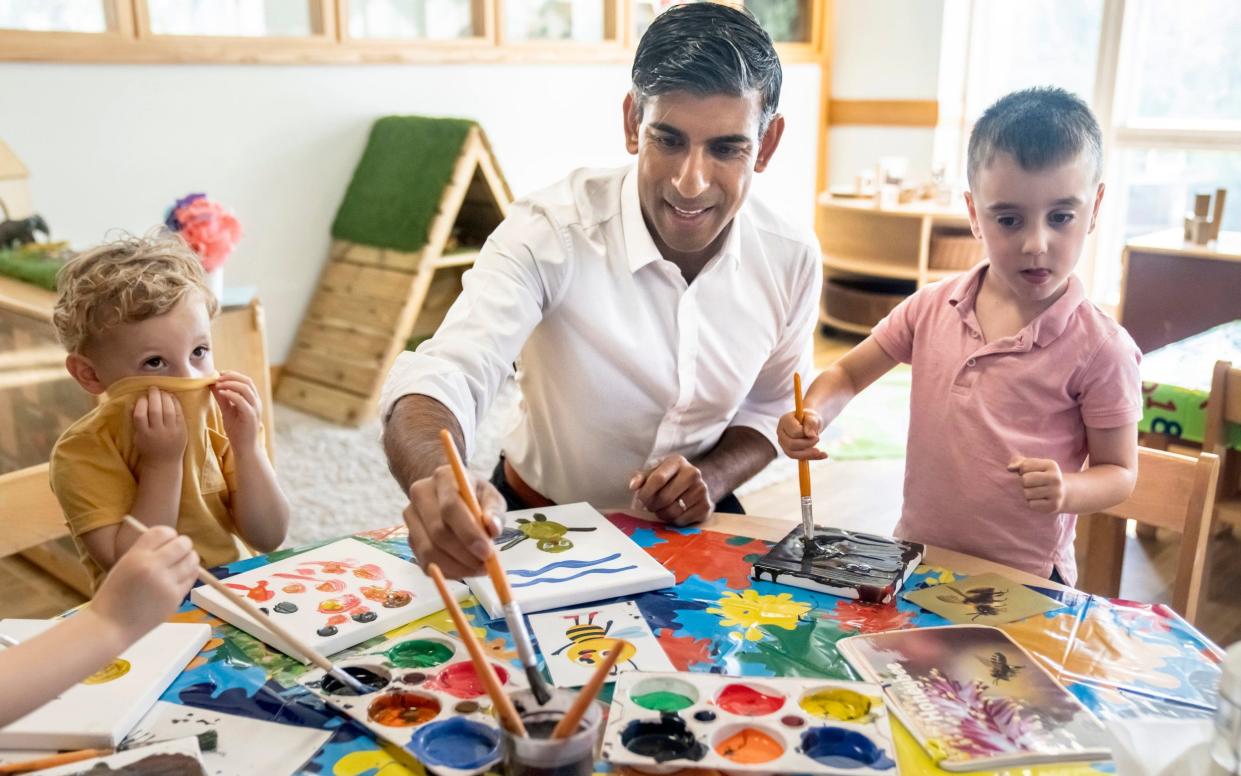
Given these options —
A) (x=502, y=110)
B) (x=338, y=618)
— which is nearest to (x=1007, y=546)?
(x=338, y=618)

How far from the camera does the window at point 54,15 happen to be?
3.13 m

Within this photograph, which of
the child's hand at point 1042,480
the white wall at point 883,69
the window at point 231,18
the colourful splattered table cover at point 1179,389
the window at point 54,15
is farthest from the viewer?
the white wall at point 883,69

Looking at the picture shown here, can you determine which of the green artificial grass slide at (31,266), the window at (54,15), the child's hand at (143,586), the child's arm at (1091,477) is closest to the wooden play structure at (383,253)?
the window at (54,15)

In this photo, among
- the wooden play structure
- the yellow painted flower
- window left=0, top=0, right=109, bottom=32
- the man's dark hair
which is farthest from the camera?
the wooden play structure

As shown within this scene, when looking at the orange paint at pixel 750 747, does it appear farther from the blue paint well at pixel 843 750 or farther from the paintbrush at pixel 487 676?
the paintbrush at pixel 487 676

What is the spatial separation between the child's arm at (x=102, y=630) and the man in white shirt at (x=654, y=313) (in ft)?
1.40

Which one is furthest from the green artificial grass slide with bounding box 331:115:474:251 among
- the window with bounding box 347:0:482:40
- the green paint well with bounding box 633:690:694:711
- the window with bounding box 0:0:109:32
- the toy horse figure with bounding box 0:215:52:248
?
the green paint well with bounding box 633:690:694:711

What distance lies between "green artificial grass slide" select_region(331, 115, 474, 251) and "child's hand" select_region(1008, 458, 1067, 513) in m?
2.79

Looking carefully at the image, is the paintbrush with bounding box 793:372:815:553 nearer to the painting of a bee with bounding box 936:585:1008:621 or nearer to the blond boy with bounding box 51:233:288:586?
the painting of a bee with bounding box 936:585:1008:621

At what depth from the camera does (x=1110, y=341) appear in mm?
1354

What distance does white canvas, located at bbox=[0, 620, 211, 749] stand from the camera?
0.85 m

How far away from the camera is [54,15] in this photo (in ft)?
10.6

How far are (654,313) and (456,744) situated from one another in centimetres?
86

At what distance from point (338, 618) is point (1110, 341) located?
39.9 inches
